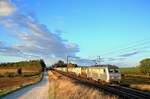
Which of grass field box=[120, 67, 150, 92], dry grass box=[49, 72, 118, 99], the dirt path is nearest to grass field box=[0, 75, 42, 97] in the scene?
the dirt path

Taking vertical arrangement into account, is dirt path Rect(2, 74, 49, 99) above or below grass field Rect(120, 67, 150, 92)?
below

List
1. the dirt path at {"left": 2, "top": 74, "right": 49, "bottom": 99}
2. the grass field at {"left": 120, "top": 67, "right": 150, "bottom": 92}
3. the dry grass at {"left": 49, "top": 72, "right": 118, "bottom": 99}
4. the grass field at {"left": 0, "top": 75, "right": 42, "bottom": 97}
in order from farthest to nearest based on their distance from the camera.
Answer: the grass field at {"left": 120, "top": 67, "right": 150, "bottom": 92} < the grass field at {"left": 0, "top": 75, "right": 42, "bottom": 97} < the dirt path at {"left": 2, "top": 74, "right": 49, "bottom": 99} < the dry grass at {"left": 49, "top": 72, "right": 118, "bottom": 99}

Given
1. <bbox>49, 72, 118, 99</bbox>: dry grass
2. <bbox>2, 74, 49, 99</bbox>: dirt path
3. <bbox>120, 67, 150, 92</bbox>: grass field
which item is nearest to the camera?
<bbox>49, 72, 118, 99</bbox>: dry grass

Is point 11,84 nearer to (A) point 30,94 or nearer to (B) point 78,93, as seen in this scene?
(A) point 30,94

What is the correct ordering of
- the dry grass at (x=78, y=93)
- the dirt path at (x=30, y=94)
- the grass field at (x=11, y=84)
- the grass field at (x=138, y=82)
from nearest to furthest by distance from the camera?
the dry grass at (x=78, y=93) < the dirt path at (x=30, y=94) < the grass field at (x=11, y=84) < the grass field at (x=138, y=82)

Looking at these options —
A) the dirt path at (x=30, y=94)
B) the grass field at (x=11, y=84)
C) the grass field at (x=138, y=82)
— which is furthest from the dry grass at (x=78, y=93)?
the grass field at (x=138, y=82)

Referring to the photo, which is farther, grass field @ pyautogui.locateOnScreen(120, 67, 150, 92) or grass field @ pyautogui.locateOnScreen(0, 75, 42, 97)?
grass field @ pyautogui.locateOnScreen(120, 67, 150, 92)

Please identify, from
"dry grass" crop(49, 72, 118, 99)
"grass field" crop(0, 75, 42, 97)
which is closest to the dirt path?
"dry grass" crop(49, 72, 118, 99)

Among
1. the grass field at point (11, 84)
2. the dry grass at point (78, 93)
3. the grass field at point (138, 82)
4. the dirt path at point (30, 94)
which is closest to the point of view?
the dry grass at point (78, 93)

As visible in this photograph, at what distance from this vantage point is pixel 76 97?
63.9 feet

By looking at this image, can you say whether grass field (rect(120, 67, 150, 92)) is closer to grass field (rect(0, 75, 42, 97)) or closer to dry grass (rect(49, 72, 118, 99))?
dry grass (rect(49, 72, 118, 99))

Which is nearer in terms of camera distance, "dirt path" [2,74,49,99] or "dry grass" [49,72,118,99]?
"dry grass" [49,72,118,99]

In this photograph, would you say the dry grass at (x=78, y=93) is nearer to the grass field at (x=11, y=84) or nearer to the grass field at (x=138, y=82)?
the grass field at (x=11, y=84)

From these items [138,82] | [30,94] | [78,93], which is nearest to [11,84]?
[138,82]
